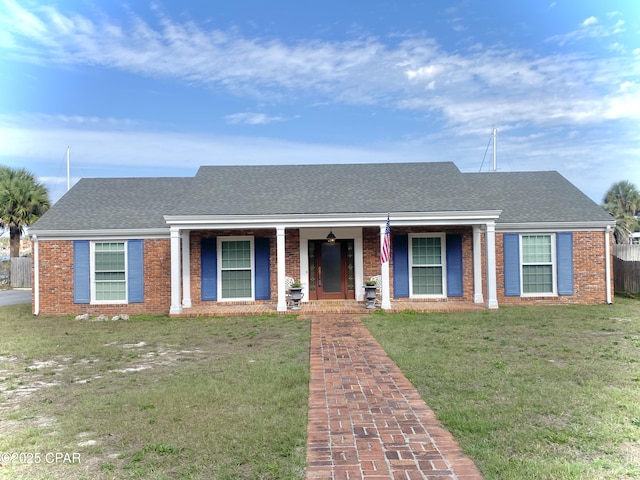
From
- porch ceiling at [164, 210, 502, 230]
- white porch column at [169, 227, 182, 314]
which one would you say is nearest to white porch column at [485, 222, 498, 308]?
porch ceiling at [164, 210, 502, 230]

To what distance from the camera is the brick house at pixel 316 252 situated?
13289mm

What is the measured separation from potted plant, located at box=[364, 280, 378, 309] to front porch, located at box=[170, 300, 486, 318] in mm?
227

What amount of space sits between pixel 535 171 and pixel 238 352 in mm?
14706

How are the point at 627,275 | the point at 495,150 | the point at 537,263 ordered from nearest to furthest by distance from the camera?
the point at 537,263 < the point at 627,275 < the point at 495,150

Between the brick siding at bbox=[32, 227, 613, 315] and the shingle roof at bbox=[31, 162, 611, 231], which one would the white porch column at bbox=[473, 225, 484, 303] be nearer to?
the brick siding at bbox=[32, 227, 613, 315]

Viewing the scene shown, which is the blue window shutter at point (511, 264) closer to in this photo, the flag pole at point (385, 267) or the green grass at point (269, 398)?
the green grass at point (269, 398)

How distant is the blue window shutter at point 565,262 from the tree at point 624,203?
43.7ft

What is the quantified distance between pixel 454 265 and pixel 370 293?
316 cm

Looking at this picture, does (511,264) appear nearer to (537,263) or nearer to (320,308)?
(537,263)

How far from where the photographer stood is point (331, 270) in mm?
14336

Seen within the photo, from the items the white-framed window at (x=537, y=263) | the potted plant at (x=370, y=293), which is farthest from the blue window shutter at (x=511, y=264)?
the potted plant at (x=370, y=293)

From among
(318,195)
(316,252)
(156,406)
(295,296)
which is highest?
(318,195)

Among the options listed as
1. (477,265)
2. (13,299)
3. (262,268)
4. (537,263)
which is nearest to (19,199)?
(13,299)

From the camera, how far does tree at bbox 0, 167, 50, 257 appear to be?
24359 mm
